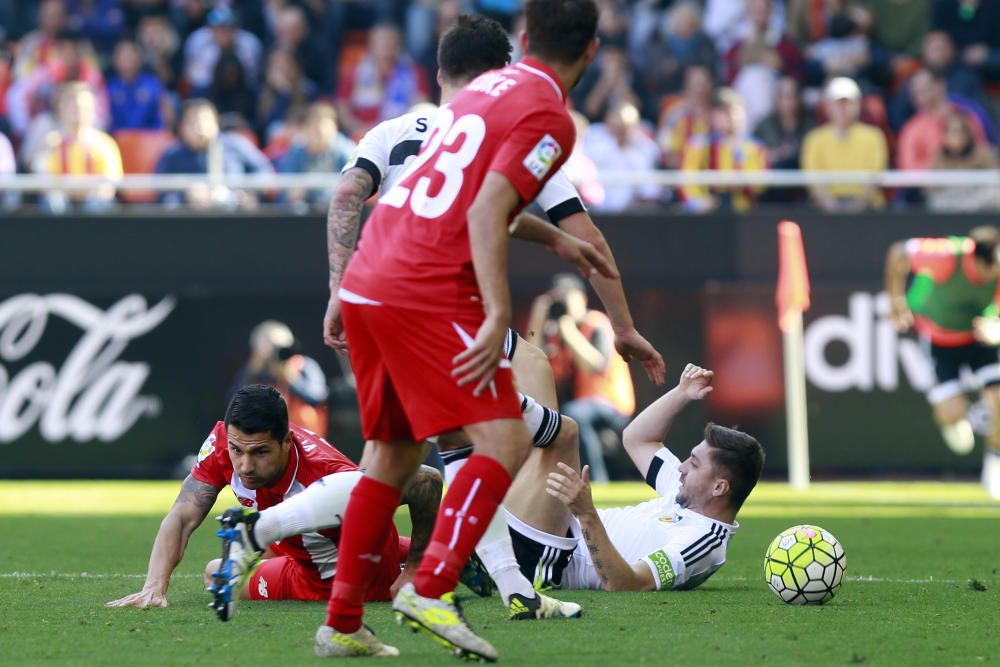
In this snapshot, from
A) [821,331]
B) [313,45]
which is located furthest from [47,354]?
[821,331]

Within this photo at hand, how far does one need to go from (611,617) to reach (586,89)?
450 inches

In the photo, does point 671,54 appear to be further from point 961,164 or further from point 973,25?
point 961,164

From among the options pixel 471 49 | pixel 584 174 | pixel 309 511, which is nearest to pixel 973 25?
pixel 584 174

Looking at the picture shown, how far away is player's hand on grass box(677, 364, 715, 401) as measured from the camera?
7.11m

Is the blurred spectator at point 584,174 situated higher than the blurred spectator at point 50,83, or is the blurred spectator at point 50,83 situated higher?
the blurred spectator at point 50,83

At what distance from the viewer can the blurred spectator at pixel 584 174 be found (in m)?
15.0

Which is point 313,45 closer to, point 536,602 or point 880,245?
point 880,245

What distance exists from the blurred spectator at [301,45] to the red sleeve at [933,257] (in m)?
6.64

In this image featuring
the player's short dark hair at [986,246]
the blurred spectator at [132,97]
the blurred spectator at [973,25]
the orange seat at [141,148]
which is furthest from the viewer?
the blurred spectator at [973,25]

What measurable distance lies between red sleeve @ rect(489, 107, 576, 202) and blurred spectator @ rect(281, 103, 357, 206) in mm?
10498

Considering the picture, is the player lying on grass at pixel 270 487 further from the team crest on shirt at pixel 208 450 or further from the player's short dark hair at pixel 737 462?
the player's short dark hair at pixel 737 462

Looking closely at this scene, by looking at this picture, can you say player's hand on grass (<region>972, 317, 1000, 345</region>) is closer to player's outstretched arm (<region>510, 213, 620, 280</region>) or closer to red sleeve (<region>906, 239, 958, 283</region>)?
red sleeve (<region>906, 239, 958, 283</region>)

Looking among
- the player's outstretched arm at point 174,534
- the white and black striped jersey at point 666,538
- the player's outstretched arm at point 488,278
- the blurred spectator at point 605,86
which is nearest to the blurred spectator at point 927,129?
the blurred spectator at point 605,86

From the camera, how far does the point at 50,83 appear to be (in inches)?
665
